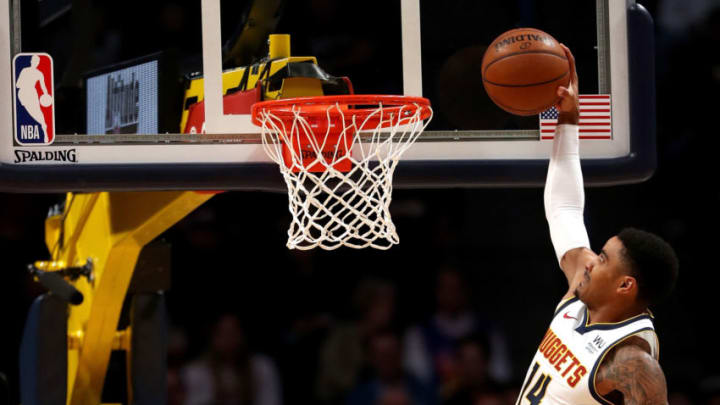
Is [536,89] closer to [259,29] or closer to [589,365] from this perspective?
[589,365]

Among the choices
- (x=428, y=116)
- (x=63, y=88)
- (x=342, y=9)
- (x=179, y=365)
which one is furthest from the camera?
(x=179, y=365)

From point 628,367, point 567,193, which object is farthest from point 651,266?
point 567,193

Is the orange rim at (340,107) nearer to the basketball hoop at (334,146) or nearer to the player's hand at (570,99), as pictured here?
the basketball hoop at (334,146)

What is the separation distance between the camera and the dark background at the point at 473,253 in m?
5.90

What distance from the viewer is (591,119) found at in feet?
11.0

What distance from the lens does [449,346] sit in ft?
19.3

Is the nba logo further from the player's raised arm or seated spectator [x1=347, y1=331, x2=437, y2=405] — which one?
seated spectator [x1=347, y1=331, x2=437, y2=405]

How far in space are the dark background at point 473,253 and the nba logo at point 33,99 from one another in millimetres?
2907

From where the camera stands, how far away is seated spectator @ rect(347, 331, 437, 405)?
5.77m

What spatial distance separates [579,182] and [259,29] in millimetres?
1222

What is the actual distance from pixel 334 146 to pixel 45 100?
0.91 meters

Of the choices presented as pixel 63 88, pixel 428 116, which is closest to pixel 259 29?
pixel 428 116

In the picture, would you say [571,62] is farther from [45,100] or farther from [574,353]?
[45,100]

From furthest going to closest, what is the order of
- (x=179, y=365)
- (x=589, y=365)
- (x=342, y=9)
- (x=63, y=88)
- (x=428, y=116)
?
(x=179, y=365) → (x=342, y=9) → (x=63, y=88) → (x=428, y=116) → (x=589, y=365)
